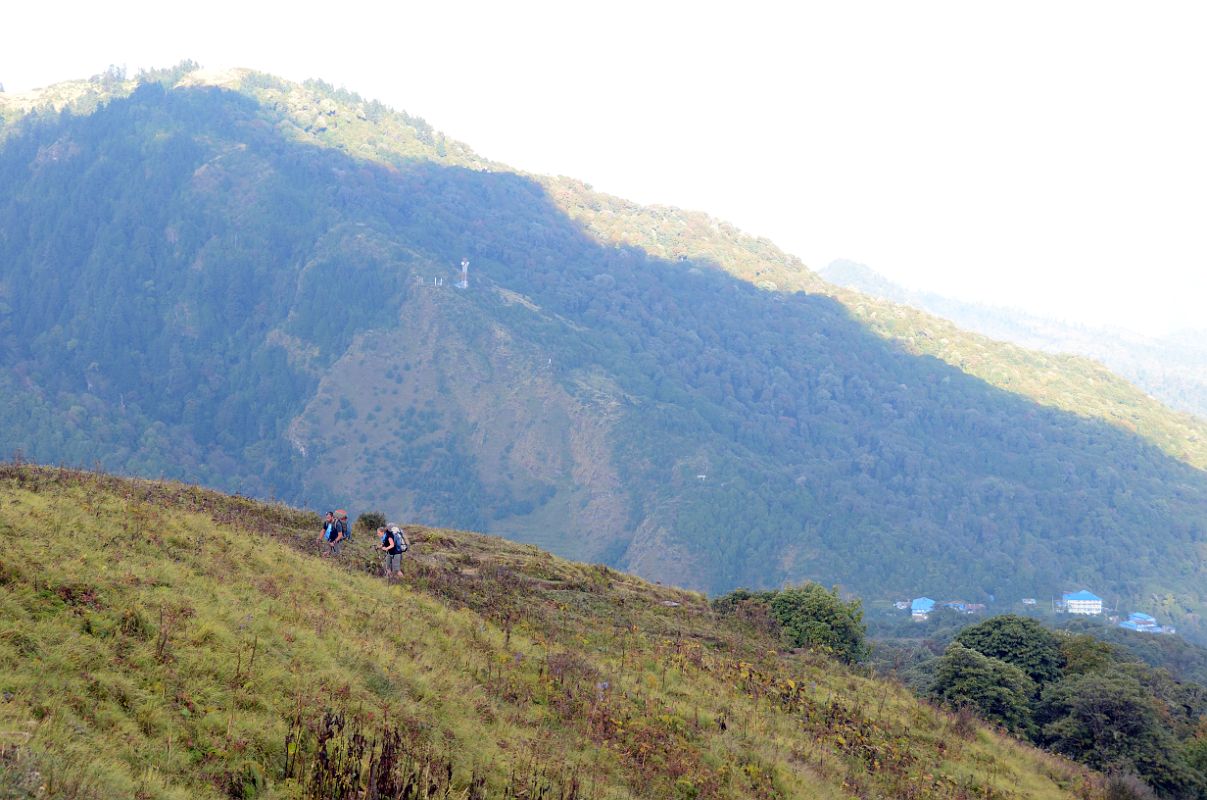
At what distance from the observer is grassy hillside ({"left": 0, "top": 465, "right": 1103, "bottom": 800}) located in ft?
29.1

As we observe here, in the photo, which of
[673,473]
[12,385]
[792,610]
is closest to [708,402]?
[673,473]

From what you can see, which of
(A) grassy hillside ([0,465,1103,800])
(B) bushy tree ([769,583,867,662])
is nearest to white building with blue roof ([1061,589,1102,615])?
(B) bushy tree ([769,583,867,662])

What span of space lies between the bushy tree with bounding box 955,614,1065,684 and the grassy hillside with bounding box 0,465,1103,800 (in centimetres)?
1380

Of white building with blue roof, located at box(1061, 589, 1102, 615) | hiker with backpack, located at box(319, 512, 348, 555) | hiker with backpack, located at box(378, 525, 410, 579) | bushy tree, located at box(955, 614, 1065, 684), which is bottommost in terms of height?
white building with blue roof, located at box(1061, 589, 1102, 615)

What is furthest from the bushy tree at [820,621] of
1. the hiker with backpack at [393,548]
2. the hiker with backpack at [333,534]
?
the hiker with backpack at [333,534]

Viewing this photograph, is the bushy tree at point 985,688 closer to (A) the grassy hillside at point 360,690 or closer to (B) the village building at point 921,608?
(A) the grassy hillside at point 360,690

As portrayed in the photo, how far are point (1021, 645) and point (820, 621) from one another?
33.9 ft

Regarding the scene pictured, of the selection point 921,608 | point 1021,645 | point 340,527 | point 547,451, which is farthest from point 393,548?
point 547,451

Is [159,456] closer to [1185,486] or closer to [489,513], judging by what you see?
[489,513]

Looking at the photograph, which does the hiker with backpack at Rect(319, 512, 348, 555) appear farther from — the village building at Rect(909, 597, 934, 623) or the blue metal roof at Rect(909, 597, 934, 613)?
the blue metal roof at Rect(909, 597, 934, 613)

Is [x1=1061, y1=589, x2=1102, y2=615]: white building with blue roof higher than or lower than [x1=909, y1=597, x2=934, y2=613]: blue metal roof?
higher

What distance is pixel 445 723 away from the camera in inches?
454

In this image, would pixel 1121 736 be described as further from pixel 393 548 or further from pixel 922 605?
pixel 922 605

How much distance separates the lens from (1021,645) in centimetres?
3534
